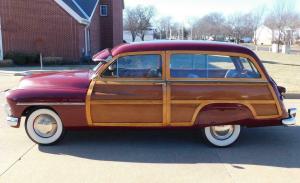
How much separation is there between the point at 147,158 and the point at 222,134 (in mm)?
1390

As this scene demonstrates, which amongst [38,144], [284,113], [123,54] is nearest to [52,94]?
[38,144]

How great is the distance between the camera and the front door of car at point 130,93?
6082mm

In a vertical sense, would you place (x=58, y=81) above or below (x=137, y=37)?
below

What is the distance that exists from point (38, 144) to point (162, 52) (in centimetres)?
247

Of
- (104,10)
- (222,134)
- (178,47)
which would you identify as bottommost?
(222,134)

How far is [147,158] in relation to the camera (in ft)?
18.9

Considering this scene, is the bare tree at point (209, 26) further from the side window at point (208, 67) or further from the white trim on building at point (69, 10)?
the side window at point (208, 67)

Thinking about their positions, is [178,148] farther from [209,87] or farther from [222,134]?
[209,87]

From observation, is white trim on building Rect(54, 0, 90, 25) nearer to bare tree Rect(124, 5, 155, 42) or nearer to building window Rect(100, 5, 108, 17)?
building window Rect(100, 5, 108, 17)

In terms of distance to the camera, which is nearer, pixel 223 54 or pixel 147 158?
pixel 147 158

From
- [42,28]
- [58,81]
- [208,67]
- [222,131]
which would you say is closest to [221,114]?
[222,131]

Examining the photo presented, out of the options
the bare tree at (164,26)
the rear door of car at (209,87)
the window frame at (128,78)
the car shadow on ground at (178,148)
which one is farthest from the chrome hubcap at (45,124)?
the bare tree at (164,26)

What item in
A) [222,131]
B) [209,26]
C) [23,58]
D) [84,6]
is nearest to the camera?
[222,131]

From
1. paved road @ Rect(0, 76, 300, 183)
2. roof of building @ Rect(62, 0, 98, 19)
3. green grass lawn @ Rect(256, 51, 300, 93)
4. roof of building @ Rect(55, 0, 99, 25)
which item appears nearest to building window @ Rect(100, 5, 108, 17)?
roof of building @ Rect(55, 0, 99, 25)
